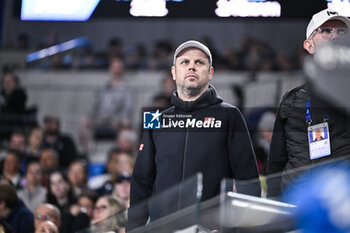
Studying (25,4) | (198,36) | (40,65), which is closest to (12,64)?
(40,65)

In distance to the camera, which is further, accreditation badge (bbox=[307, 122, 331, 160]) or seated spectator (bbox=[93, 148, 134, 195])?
Result: seated spectator (bbox=[93, 148, 134, 195])

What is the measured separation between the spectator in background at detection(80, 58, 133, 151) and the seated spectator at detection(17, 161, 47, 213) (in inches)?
74.0

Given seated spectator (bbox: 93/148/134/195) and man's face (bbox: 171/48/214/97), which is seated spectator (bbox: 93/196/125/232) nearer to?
seated spectator (bbox: 93/148/134/195)

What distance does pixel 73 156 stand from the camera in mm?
8625

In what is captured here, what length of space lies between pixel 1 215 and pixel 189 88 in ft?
7.83

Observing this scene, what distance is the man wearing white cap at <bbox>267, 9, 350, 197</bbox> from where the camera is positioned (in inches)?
138

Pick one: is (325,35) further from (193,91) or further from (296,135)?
(193,91)

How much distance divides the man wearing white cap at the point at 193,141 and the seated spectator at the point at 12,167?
3.78m

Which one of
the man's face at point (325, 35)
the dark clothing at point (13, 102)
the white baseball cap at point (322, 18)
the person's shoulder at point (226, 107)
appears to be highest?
the white baseball cap at point (322, 18)

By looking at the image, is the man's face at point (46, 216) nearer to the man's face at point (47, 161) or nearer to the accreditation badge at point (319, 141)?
the man's face at point (47, 161)

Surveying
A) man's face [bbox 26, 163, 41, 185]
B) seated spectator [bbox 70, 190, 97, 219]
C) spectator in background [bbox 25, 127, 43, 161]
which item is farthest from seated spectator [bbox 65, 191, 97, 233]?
spectator in background [bbox 25, 127, 43, 161]

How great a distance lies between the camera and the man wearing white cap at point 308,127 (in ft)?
11.5

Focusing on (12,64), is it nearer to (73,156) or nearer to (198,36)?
(198,36)

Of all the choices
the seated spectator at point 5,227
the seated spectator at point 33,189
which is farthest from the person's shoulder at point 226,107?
the seated spectator at point 33,189
